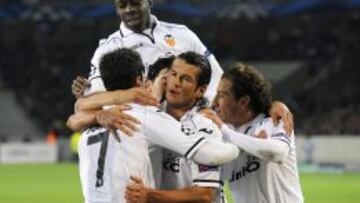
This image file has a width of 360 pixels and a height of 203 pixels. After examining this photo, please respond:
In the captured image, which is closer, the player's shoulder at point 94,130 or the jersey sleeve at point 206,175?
the jersey sleeve at point 206,175

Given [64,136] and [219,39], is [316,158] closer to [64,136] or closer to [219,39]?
[64,136]

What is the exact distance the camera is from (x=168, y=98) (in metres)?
5.00

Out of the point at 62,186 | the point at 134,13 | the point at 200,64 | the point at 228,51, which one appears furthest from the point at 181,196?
the point at 228,51

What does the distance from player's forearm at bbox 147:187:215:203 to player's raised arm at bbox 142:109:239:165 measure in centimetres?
17

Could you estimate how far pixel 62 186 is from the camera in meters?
19.1

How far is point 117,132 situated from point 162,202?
1.44 feet

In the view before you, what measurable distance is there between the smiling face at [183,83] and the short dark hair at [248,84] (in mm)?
379

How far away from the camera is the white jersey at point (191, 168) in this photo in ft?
→ 15.3

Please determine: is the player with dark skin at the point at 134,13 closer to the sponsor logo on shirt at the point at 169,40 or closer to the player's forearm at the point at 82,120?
the sponsor logo on shirt at the point at 169,40

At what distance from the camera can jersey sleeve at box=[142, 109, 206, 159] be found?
15.0 feet

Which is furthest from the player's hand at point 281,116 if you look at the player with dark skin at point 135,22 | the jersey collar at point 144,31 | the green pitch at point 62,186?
the green pitch at point 62,186

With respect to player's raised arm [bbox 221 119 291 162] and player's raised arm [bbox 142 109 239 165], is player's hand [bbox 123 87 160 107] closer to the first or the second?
player's raised arm [bbox 142 109 239 165]

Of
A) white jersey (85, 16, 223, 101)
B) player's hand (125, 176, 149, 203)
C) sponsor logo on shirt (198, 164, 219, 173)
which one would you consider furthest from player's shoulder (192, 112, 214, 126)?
white jersey (85, 16, 223, 101)

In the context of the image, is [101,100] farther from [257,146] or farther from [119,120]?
[257,146]
